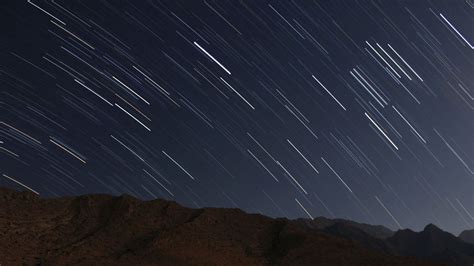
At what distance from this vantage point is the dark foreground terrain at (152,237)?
44875 mm

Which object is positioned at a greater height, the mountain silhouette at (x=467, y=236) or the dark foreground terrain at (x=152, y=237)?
the dark foreground terrain at (x=152, y=237)

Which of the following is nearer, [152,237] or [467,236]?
[152,237]

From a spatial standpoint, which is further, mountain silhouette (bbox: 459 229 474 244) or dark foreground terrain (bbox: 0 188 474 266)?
mountain silhouette (bbox: 459 229 474 244)

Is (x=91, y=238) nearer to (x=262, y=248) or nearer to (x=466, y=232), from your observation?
(x=262, y=248)

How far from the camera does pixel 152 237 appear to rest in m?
49.2

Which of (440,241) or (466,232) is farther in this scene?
(466,232)

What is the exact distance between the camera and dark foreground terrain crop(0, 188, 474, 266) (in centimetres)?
4488

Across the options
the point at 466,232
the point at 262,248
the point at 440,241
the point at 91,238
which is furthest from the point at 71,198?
the point at 466,232

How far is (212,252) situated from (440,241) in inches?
4107

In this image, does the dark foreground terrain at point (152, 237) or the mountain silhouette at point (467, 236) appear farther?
the mountain silhouette at point (467, 236)

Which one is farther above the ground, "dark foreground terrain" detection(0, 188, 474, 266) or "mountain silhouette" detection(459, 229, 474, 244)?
"dark foreground terrain" detection(0, 188, 474, 266)

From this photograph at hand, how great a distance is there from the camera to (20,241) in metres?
46.7

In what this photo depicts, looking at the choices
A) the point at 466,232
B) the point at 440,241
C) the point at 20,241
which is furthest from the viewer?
the point at 466,232

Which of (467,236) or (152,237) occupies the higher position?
(152,237)
